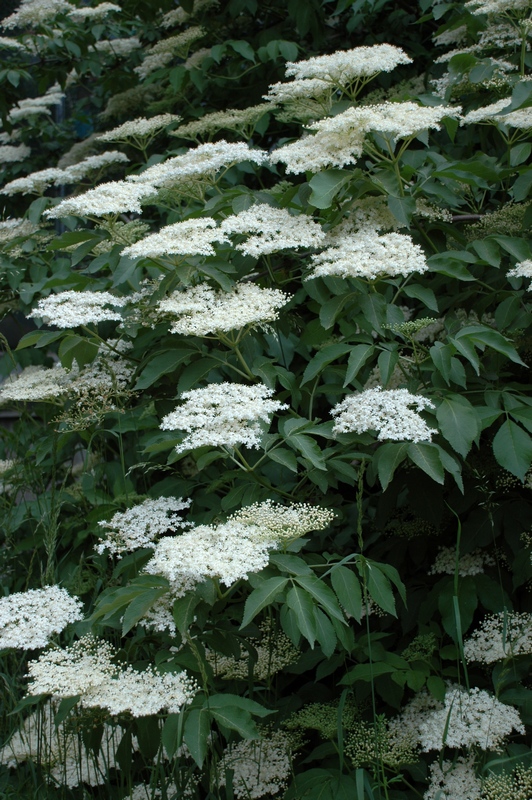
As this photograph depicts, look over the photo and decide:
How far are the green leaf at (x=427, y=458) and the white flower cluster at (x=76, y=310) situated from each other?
1.16 metres

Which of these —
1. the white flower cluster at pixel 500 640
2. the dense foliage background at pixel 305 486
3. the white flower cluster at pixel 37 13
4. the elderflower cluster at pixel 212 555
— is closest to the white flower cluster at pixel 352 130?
the dense foliage background at pixel 305 486

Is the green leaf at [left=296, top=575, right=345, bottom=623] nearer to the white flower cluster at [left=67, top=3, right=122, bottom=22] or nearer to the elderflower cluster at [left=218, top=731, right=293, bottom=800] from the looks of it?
the elderflower cluster at [left=218, top=731, right=293, bottom=800]

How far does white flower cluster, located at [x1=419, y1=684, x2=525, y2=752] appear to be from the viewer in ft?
7.37

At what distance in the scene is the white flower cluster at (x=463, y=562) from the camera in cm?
274

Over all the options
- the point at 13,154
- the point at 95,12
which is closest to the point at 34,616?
the point at 95,12

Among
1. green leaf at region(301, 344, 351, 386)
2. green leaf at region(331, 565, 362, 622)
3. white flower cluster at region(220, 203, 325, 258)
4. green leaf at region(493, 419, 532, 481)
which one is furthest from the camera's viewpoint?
white flower cluster at region(220, 203, 325, 258)

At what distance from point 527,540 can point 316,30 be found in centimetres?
332

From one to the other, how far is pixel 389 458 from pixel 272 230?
95 cm

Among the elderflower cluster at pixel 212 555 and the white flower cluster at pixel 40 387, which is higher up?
the elderflower cluster at pixel 212 555

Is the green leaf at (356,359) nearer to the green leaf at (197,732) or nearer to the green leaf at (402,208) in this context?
the green leaf at (402,208)

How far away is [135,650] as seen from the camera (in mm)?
2627

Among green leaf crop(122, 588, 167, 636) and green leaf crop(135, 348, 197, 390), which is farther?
green leaf crop(135, 348, 197, 390)

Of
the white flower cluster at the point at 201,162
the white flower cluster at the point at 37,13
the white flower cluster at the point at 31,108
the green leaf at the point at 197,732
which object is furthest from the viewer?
the white flower cluster at the point at 31,108

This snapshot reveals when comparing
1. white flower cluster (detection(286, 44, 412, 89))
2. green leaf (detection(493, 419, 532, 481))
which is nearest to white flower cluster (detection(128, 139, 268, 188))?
white flower cluster (detection(286, 44, 412, 89))
